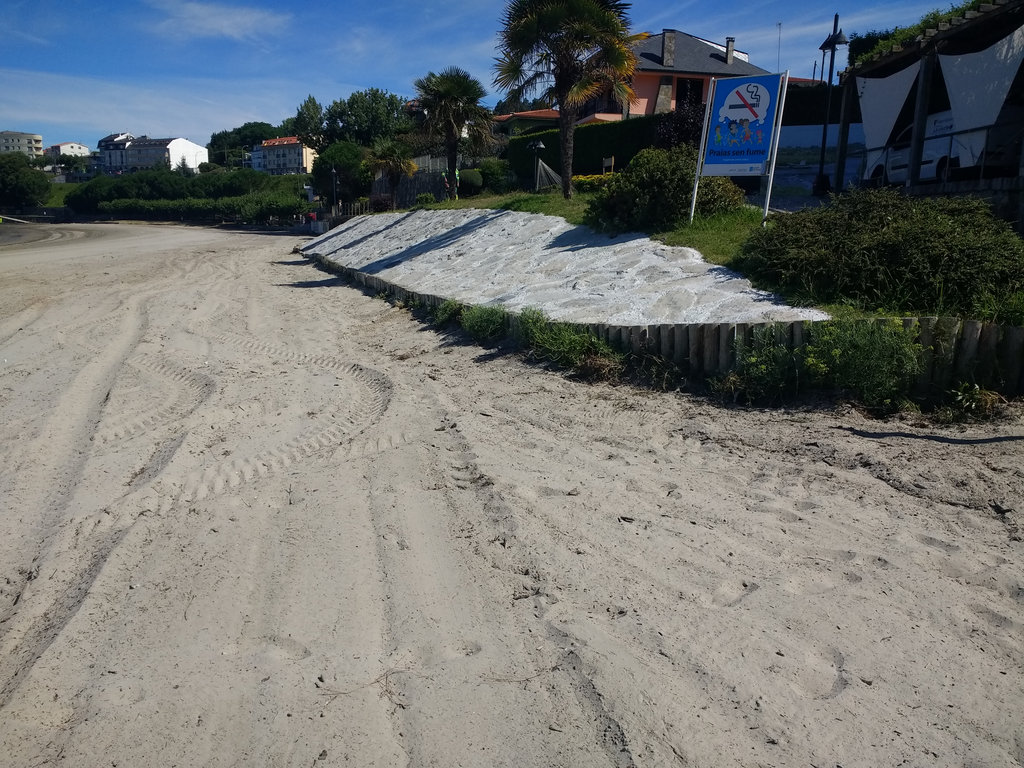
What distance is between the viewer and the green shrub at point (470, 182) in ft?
111

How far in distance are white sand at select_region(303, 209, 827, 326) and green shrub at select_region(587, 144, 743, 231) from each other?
1.41 ft

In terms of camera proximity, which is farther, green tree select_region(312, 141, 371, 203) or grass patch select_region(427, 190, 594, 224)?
green tree select_region(312, 141, 371, 203)

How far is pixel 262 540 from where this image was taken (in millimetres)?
4758

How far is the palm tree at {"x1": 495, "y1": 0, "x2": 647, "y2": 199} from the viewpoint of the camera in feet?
52.1

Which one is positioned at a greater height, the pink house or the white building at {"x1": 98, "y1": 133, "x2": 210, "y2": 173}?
the white building at {"x1": 98, "y1": 133, "x2": 210, "y2": 173}

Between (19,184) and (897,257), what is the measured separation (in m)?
102

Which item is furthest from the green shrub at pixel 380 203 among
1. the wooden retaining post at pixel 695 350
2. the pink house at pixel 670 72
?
the wooden retaining post at pixel 695 350

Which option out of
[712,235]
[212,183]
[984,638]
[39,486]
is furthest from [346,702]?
[212,183]

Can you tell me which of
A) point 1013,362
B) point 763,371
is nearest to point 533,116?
point 763,371

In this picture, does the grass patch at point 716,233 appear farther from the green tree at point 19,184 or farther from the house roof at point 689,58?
the green tree at point 19,184

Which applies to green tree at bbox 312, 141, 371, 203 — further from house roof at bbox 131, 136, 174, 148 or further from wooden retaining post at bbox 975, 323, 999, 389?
house roof at bbox 131, 136, 174, 148

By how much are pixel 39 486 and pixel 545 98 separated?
14.4 m

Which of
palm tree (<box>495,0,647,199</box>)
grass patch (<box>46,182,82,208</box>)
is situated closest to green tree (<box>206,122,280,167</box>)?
grass patch (<box>46,182,82,208</box>)

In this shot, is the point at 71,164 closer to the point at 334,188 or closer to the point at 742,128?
the point at 334,188
